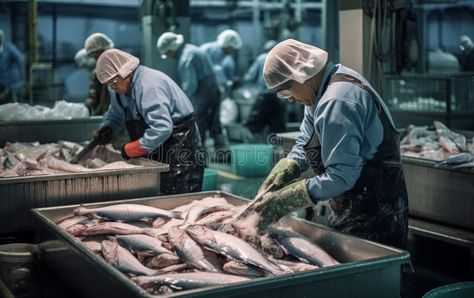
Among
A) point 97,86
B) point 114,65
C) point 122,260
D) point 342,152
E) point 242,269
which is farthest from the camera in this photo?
point 97,86

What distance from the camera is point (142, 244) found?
307cm

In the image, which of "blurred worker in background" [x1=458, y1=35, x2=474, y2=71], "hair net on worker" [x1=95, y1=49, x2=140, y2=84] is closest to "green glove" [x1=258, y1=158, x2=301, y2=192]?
"hair net on worker" [x1=95, y1=49, x2=140, y2=84]

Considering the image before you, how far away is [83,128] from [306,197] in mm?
4099

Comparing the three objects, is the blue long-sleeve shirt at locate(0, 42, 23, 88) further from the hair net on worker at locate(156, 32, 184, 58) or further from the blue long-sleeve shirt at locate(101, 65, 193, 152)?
the blue long-sleeve shirt at locate(101, 65, 193, 152)

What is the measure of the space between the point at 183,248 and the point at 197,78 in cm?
766

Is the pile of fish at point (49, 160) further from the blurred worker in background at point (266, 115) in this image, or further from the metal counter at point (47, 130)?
the blurred worker in background at point (266, 115)

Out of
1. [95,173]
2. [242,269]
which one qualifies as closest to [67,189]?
[95,173]

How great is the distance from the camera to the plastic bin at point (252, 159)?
9250 mm

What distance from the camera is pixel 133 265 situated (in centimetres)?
281

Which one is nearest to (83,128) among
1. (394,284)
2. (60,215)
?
(60,215)

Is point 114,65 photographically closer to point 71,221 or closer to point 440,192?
point 71,221

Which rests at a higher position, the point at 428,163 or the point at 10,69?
the point at 10,69

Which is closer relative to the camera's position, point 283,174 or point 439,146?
point 283,174

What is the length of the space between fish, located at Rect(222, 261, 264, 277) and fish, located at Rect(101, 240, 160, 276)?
33 cm
